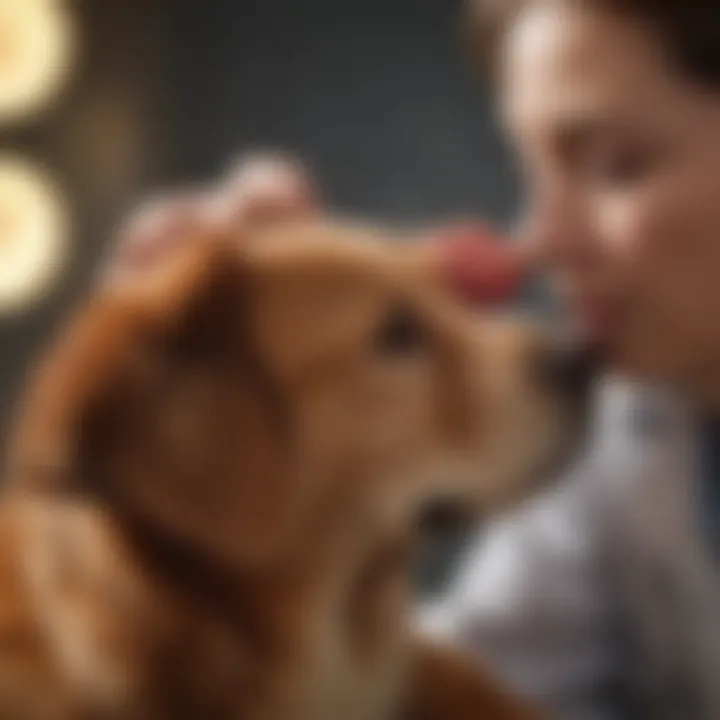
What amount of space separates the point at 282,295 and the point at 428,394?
0.08m

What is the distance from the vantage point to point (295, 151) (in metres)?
0.68

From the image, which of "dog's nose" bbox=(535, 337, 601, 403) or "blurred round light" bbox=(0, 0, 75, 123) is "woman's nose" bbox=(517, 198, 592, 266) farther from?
"blurred round light" bbox=(0, 0, 75, 123)

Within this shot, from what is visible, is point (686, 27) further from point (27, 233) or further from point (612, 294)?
point (27, 233)

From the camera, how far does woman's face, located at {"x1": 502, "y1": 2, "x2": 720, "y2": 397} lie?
2.18ft

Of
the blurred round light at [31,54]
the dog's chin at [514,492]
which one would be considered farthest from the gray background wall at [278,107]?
the dog's chin at [514,492]

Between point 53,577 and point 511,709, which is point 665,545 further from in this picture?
point 53,577

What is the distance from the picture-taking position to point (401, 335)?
65 cm

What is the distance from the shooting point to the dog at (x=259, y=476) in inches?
23.2

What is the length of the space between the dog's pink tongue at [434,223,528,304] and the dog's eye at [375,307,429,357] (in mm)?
27

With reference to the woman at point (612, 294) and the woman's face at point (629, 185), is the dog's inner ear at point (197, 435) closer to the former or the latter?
the woman at point (612, 294)

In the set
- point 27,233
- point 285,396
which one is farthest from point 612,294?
point 27,233

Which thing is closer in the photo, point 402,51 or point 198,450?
point 198,450

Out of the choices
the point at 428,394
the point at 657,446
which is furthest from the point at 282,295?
the point at 657,446

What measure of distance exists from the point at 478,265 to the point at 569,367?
6cm
